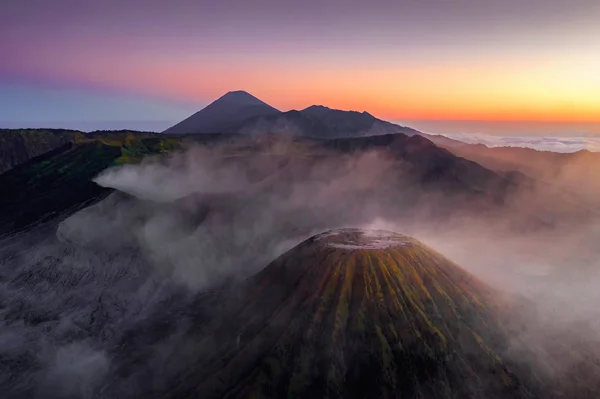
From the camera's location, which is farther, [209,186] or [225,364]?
[209,186]

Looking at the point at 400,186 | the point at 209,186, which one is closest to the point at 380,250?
the point at 209,186

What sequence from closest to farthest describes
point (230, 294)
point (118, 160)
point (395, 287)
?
point (395, 287) → point (230, 294) → point (118, 160)

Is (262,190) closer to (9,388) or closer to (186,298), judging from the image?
(186,298)

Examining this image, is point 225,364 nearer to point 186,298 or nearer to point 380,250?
point 380,250

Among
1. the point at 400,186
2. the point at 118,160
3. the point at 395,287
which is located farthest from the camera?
the point at 400,186

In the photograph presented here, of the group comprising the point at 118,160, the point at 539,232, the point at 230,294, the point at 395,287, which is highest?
the point at 118,160

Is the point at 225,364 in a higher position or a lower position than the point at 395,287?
lower
